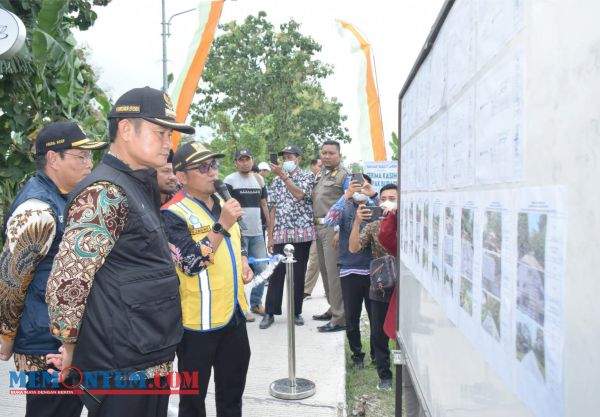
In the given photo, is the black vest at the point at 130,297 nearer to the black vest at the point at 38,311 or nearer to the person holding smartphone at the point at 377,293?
the black vest at the point at 38,311

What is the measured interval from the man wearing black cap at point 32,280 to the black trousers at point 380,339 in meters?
2.41

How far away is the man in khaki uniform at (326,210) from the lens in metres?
5.57

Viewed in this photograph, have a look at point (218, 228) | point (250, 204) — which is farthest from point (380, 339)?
point (250, 204)

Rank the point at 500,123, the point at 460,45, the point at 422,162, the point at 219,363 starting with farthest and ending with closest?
the point at 219,363 < the point at 422,162 < the point at 460,45 < the point at 500,123

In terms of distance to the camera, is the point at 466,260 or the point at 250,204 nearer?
the point at 466,260

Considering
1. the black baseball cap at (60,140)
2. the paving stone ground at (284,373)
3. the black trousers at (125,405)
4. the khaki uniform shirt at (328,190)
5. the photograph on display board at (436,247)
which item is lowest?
the paving stone ground at (284,373)

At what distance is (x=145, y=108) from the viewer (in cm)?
207

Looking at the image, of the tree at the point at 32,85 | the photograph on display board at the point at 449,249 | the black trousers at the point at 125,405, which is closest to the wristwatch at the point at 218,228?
the black trousers at the point at 125,405

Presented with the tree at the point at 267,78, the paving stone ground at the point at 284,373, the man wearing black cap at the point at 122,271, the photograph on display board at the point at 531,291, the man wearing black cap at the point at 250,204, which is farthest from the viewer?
the tree at the point at 267,78

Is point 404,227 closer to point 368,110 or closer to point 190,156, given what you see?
point 190,156

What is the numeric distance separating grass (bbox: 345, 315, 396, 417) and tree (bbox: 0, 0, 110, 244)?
141 inches

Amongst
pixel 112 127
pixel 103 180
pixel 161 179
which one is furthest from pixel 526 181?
pixel 161 179

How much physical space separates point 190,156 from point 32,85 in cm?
302

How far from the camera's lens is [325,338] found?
544 centimetres
